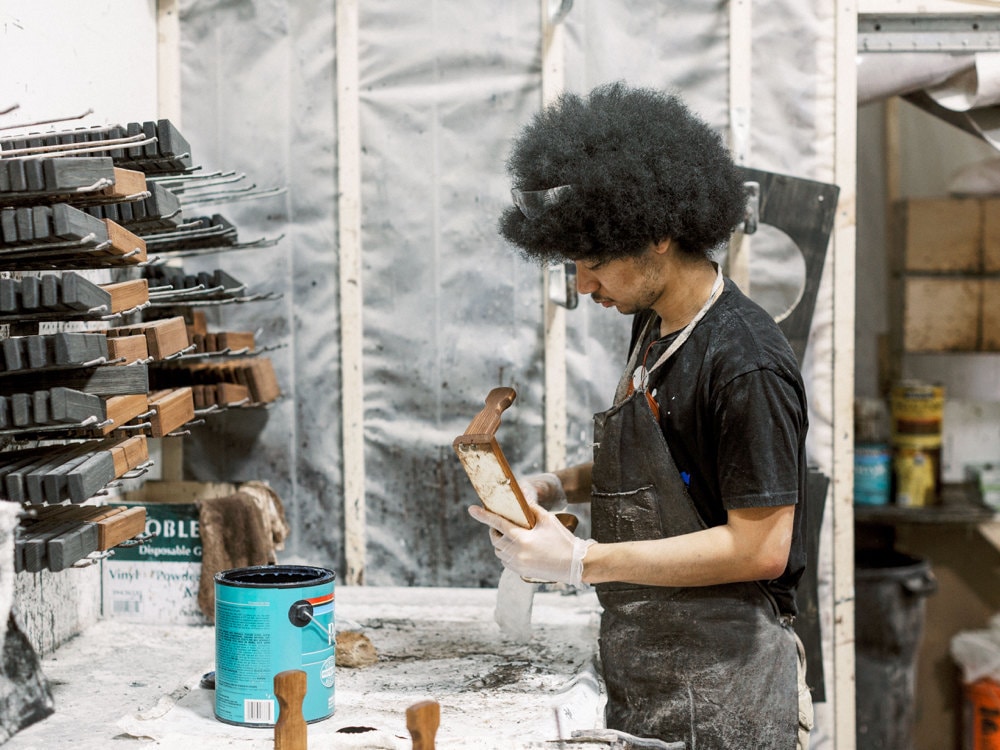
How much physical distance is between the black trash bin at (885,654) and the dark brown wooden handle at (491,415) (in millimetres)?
1733

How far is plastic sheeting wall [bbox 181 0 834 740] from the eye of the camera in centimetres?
227

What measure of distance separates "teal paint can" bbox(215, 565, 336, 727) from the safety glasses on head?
61cm

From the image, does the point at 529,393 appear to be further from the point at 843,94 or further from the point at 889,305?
the point at 889,305

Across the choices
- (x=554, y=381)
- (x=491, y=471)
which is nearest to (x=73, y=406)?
(x=491, y=471)

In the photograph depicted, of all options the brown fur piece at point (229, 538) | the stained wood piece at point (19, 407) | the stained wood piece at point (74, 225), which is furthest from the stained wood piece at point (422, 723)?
the brown fur piece at point (229, 538)

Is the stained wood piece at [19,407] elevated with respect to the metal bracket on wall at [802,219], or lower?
lower

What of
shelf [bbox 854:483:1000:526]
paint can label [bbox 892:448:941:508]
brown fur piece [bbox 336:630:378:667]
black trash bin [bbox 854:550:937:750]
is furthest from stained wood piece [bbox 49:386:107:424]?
paint can label [bbox 892:448:941:508]

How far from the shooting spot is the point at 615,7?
89.3 inches

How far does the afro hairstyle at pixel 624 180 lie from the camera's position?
1.37 metres

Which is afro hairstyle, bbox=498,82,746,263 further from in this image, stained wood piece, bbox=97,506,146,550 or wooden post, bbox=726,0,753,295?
wooden post, bbox=726,0,753,295

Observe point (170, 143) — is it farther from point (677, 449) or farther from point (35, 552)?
point (677, 449)

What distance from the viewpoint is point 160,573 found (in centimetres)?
197

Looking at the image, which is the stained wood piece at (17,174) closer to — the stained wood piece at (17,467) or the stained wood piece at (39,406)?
the stained wood piece at (39,406)

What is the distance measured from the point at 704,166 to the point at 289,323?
123 centimetres
